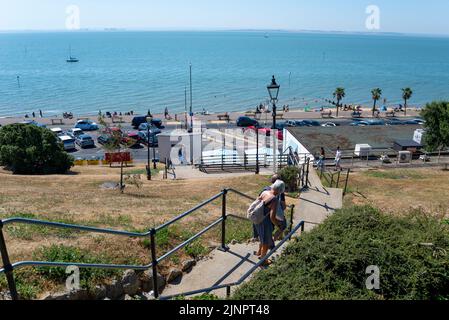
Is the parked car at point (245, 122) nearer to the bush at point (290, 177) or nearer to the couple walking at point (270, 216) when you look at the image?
the bush at point (290, 177)

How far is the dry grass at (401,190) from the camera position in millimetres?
14283

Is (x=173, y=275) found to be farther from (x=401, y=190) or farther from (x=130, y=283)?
(x=401, y=190)

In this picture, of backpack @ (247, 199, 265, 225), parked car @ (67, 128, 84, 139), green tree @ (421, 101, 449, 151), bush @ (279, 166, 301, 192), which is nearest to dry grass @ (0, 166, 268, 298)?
bush @ (279, 166, 301, 192)

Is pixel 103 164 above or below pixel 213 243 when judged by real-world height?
below

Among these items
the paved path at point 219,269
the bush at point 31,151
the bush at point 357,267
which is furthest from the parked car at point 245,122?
the bush at point 357,267

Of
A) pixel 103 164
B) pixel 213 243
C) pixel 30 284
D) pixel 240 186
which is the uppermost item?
pixel 30 284

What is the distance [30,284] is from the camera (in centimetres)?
562

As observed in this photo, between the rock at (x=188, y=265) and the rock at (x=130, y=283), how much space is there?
0.99 m

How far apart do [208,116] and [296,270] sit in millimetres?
63425

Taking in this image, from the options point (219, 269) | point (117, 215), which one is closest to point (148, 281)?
point (219, 269)

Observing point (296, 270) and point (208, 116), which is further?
point (208, 116)

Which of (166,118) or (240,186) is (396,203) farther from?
(166,118)

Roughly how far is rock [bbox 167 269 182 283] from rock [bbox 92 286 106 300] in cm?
112

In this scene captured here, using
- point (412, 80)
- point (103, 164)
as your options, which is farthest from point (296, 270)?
point (412, 80)
